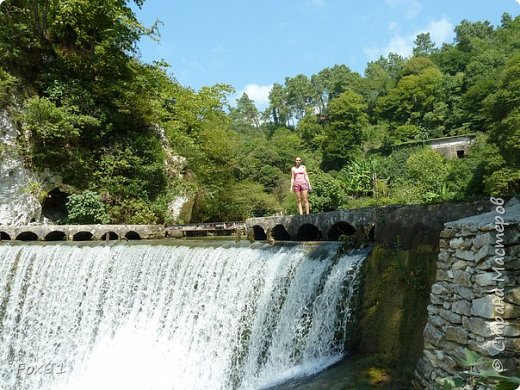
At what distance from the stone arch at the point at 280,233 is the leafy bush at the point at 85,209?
679 centimetres

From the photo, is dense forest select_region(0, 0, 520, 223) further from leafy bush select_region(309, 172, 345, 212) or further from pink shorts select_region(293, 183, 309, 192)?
pink shorts select_region(293, 183, 309, 192)

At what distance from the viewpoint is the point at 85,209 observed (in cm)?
1333

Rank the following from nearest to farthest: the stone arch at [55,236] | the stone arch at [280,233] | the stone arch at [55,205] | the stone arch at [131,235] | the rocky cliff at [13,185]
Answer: the stone arch at [280,233] → the stone arch at [55,236] → the stone arch at [131,235] → the rocky cliff at [13,185] → the stone arch at [55,205]

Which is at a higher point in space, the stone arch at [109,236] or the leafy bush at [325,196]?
the leafy bush at [325,196]

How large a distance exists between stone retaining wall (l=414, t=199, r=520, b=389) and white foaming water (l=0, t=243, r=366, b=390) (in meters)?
1.81

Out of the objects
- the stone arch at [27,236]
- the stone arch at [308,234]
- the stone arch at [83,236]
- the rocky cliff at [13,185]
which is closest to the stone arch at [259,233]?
the stone arch at [308,234]

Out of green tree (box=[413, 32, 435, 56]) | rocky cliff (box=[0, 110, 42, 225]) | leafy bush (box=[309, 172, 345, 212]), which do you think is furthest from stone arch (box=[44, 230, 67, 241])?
green tree (box=[413, 32, 435, 56])

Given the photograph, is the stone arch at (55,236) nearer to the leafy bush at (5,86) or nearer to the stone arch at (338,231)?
the leafy bush at (5,86)

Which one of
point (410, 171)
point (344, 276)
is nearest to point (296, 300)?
point (344, 276)

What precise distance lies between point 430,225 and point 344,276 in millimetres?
1387

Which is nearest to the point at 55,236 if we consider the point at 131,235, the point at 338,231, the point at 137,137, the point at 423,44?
the point at 131,235

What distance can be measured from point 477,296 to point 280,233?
20.2 ft

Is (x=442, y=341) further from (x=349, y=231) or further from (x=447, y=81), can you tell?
(x=447, y=81)

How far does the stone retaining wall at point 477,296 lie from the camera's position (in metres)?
3.02
